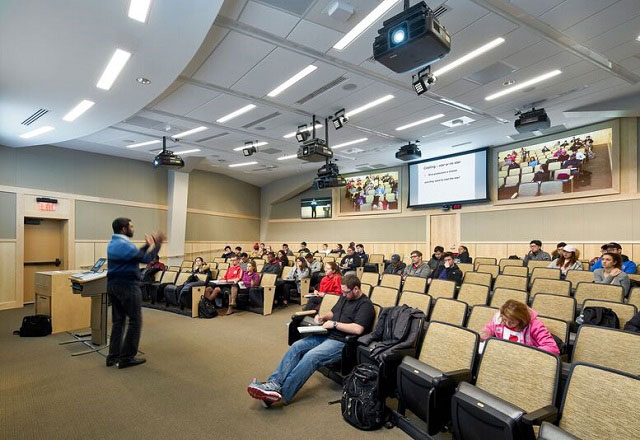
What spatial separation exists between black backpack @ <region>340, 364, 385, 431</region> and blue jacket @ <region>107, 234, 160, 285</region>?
8.07 ft

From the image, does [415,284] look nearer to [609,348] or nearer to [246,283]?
[609,348]

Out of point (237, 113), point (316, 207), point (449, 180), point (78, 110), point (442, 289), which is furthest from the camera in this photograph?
point (316, 207)

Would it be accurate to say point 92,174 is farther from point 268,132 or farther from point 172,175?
point 268,132

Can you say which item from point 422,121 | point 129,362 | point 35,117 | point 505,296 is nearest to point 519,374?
point 505,296

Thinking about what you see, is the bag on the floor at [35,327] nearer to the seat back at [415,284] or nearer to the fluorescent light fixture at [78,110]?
the fluorescent light fixture at [78,110]

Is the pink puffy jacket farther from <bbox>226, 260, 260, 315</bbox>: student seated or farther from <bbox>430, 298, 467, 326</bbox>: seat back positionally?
<bbox>226, 260, 260, 315</bbox>: student seated

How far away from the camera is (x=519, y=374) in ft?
6.96

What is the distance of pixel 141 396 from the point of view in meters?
3.26

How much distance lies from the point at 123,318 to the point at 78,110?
3.92 metres

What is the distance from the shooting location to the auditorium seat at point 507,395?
1.79 metres

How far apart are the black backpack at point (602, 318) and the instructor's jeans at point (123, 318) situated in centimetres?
454

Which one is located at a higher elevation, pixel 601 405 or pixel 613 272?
pixel 613 272

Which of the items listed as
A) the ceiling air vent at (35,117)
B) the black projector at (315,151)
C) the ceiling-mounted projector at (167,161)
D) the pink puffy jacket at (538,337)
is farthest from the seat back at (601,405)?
the ceiling-mounted projector at (167,161)

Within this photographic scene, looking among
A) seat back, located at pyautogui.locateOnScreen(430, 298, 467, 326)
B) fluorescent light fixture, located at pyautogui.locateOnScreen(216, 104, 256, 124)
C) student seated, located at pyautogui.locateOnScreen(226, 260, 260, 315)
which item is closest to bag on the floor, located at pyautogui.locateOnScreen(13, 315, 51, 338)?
student seated, located at pyautogui.locateOnScreen(226, 260, 260, 315)
